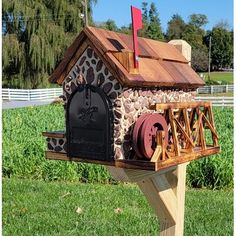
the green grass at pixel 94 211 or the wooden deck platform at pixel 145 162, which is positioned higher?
the wooden deck platform at pixel 145 162

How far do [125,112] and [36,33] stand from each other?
63.3ft

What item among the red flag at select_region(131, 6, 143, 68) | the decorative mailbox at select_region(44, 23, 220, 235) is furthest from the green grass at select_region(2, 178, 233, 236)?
the red flag at select_region(131, 6, 143, 68)

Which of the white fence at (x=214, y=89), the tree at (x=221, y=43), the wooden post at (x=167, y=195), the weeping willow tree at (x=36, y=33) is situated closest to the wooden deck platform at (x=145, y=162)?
the wooden post at (x=167, y=195)

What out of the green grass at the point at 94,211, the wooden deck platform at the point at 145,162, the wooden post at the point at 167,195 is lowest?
the green grass at the point at 94,211

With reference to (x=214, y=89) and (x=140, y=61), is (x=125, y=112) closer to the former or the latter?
(x=140, y=61)

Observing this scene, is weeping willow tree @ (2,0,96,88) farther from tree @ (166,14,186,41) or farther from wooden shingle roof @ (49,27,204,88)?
tree @ (166,14,186,41)

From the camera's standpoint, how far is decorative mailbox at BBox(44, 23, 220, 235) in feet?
5.12

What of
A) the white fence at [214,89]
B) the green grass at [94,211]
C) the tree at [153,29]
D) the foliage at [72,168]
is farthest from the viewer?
the tree at [153,29]

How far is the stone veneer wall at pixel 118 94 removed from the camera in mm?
1584

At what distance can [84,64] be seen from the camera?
1.67m

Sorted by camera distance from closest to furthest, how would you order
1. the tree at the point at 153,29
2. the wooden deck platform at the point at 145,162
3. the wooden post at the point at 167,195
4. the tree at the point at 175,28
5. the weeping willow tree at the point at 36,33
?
the wooden deck platform at the point at 145,162 → the wooden post at the point at 167,195 → the weeping willow tree at the point at 36,33 → the tree at the point at 153,29 → the tree at the point at 175,28

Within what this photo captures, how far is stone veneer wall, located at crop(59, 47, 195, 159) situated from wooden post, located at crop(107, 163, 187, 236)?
0.50 feet

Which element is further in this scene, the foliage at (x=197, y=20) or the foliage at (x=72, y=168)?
the foliage at (x=197, y=20)

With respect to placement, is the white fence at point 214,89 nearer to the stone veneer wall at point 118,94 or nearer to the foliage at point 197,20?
the foliage at point 197,20
